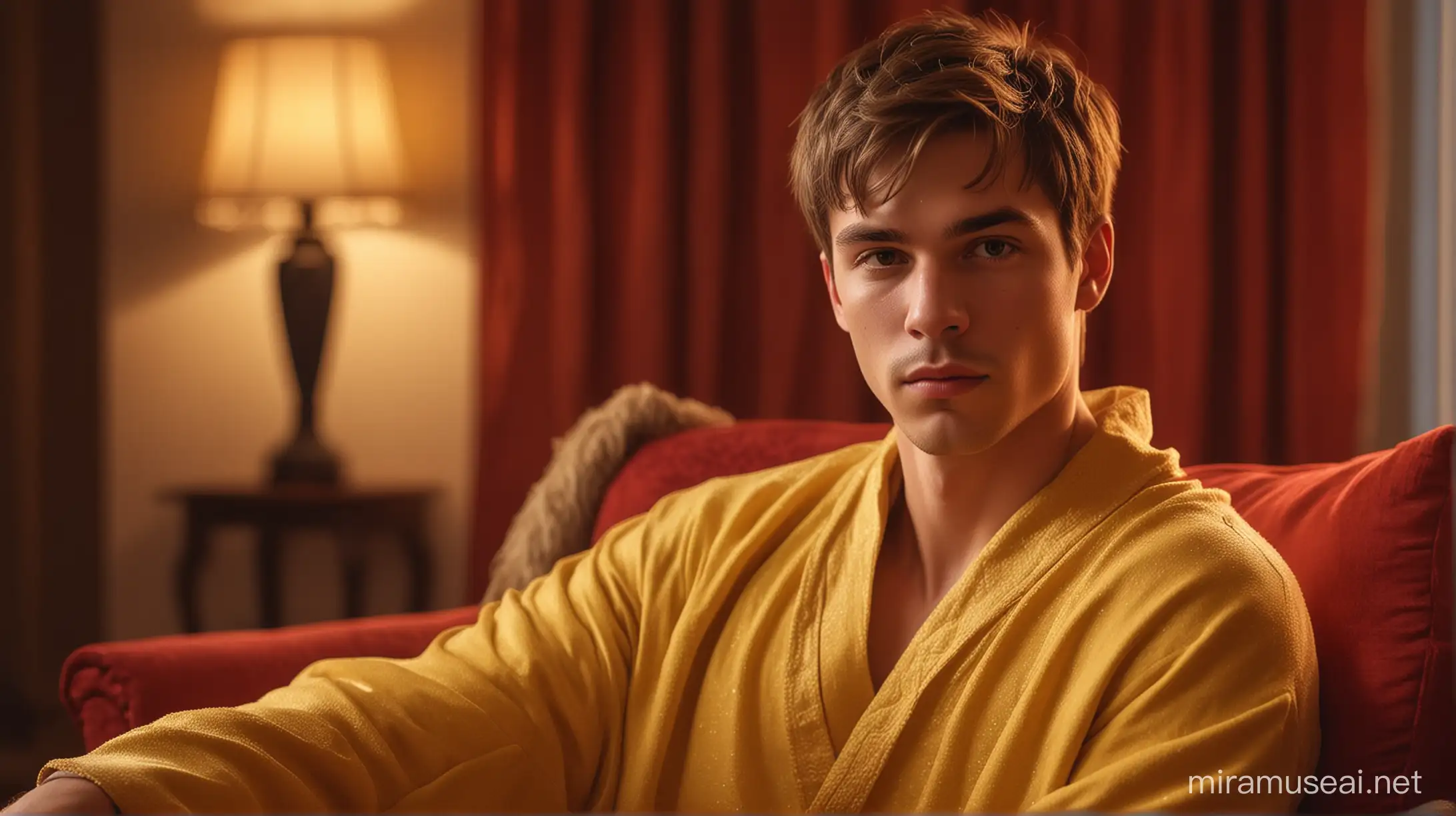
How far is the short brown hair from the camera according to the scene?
128cm

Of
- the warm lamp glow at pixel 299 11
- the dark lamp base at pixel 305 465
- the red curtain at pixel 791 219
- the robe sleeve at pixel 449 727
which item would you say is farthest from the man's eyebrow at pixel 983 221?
the warm lamp glow at pixel 299 11

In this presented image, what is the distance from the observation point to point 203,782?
3.56ft

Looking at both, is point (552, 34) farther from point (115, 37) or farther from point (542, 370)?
point (115, 37)

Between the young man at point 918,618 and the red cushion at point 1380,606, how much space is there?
3.2 inches

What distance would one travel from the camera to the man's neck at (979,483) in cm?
133

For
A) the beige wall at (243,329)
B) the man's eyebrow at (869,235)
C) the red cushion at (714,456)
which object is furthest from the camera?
the beige wall at (243,329)

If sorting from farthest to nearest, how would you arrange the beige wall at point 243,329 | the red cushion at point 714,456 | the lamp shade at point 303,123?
the beige wall at point 243,329
the lamp shade at point 303,123
the red cushion at point 714,456

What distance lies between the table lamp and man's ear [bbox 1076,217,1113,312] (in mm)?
1978

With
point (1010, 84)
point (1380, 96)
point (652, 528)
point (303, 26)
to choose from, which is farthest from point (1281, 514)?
point (303, 26)

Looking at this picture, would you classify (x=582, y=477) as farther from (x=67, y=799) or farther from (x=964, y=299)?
(x=67, y=799)

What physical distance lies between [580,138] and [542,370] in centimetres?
54

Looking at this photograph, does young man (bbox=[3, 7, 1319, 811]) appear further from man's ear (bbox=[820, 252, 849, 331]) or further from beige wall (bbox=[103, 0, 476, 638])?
beige wall (bbox=[103, 0, 476, 638])

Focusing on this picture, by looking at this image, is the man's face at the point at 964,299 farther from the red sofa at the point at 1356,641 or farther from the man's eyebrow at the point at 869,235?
the red sofa at the point at 1356,641

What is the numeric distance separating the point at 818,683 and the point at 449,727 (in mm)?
369
